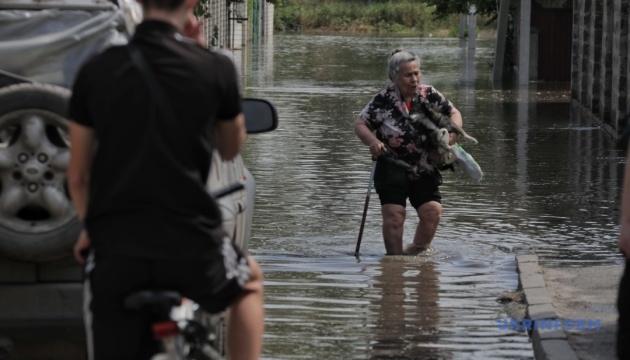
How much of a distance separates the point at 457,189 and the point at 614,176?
6.87 feet

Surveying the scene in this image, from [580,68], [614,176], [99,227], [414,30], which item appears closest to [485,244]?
[614,176]

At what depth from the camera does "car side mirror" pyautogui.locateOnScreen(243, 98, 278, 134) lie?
5848 mm

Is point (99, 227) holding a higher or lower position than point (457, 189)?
higher

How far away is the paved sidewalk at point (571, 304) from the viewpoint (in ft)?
23.2

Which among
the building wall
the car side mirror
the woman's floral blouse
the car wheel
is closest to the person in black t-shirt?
the car wheel

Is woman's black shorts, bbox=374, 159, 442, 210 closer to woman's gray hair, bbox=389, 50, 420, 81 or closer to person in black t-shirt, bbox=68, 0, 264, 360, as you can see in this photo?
woman's gray hair, bbox=389, 50, 420, 81

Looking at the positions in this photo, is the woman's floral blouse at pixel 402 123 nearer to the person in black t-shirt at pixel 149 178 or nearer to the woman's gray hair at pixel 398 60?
the woman's gray hair at pixel 398 60

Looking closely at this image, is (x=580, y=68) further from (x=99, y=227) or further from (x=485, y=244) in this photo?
(x=99, y=227)

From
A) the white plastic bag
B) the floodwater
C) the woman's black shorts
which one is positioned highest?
the white plastic bag

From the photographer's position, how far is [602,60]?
72.9ft

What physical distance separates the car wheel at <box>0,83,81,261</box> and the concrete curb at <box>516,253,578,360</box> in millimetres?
2496

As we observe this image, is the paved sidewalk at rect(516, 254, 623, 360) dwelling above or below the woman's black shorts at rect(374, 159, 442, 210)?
below

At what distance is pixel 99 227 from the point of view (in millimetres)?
4273

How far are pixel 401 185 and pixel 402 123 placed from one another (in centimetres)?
44
